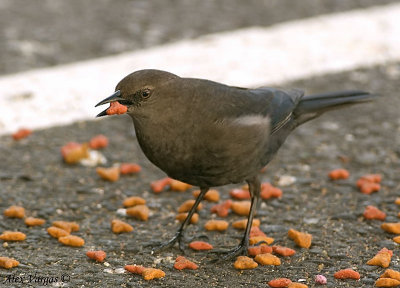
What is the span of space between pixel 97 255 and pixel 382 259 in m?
1.34

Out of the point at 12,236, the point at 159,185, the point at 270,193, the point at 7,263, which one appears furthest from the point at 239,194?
the point at 7,263

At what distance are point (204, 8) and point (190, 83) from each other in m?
3.38

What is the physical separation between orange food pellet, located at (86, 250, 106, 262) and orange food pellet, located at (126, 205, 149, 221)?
0.53 metres

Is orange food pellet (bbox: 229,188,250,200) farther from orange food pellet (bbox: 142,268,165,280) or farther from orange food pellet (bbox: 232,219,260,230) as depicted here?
orange food pellet (bbox: 142,268,165,280)

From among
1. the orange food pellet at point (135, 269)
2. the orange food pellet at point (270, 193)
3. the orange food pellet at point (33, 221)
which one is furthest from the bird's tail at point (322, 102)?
the orange food pellet at point (33, 221)

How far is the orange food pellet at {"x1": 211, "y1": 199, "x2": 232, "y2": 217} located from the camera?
4301 mm

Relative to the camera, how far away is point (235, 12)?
691 cm

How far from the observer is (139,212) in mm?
4203

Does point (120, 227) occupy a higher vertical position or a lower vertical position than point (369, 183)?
lower

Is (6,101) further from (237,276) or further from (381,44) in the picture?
(381,44)

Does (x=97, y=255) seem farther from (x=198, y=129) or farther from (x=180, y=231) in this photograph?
(x=198, y=129)

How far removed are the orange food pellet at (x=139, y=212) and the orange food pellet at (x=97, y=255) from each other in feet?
1.73

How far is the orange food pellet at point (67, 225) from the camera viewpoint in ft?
13.1

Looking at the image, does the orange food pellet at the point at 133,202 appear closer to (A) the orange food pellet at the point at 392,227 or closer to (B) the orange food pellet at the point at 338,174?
(B) the orange food pellet at the point at 338,174
